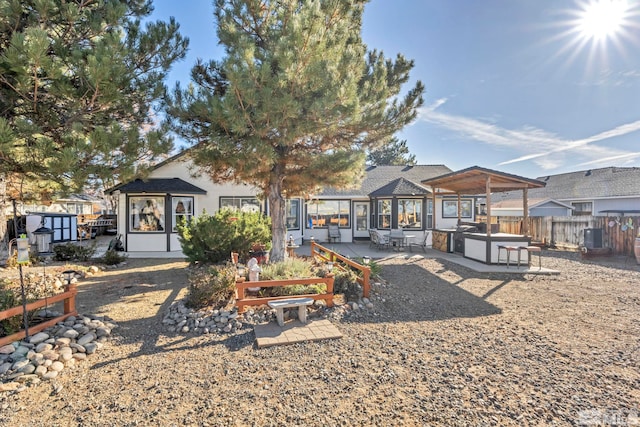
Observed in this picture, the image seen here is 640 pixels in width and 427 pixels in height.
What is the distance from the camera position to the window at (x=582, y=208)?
64.6 ft

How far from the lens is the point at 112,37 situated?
4.32 metres

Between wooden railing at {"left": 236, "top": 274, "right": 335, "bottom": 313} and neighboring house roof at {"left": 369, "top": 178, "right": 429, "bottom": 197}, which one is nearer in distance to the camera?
wooden railing at {"left": 236, "top": 274, "right": 335, "bottom": 313}

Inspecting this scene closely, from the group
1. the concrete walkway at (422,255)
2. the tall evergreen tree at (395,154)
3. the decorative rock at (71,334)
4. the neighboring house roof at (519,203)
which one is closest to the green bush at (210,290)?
the decorative rock at (71,334)

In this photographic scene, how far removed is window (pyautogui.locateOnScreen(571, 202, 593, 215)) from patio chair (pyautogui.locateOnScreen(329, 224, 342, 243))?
17776 mm

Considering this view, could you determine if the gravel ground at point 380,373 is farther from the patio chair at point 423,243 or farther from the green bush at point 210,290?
the patio chair at point 423,243

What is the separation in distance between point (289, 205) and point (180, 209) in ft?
15.7

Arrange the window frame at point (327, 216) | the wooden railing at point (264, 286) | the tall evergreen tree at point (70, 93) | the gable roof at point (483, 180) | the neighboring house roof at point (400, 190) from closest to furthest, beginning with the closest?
the tall evergreen tree at point (70, 93) → the wooden railing at point (264, 286) → the gable roof at point (483, 180) → the neighboring house roof at point (400, 190) → the window frame at point (327, 216)

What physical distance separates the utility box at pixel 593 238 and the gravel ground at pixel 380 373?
700 centimetres

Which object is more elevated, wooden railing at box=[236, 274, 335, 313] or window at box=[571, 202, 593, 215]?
window at box=[571, 202, 593, 215]

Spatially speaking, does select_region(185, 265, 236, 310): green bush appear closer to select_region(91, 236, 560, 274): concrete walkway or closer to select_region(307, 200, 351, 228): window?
select_region(91, 236, 560, 274): concrete walkway

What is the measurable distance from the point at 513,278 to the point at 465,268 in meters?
1.37

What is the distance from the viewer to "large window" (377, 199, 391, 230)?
14930mm

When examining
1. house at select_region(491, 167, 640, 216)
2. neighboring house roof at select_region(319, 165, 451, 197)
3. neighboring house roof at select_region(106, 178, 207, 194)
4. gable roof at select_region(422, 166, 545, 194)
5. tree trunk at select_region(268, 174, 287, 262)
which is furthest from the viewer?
house at select_region(491, 167, 640, 216)

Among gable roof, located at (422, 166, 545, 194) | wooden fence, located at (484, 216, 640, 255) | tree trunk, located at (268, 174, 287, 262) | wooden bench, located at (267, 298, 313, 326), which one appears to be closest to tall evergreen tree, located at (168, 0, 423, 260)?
tree trunk, located at (268, 174, 287, 262)
